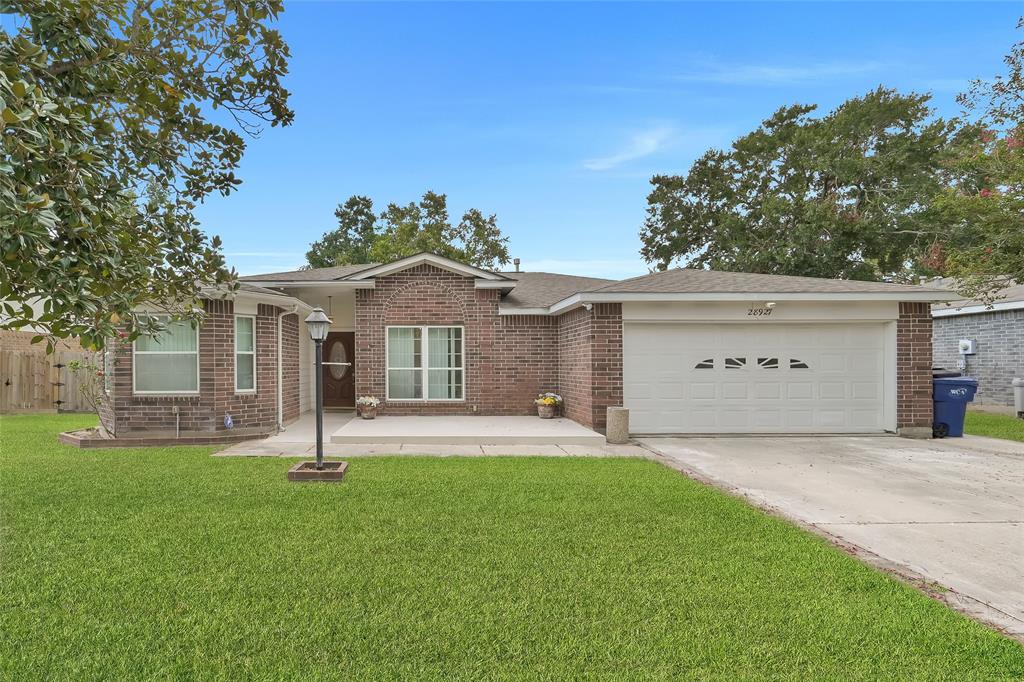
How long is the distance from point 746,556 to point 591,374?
246 inches

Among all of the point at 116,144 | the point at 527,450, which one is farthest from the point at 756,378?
the point at 116,144

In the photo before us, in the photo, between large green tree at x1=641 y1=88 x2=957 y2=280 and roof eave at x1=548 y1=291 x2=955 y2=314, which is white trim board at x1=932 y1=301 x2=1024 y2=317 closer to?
large green tree at x1=641 y1=88 x2=957 y2=280

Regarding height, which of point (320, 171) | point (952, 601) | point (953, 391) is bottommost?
point (952, 601)

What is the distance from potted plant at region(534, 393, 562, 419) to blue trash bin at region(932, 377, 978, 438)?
7.38m

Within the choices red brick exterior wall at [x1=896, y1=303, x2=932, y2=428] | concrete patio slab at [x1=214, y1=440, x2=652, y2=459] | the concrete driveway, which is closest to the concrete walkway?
concrete patio slab at [x1=214, y1=440, x2=652, y2=459]

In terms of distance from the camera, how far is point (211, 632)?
9.97ft

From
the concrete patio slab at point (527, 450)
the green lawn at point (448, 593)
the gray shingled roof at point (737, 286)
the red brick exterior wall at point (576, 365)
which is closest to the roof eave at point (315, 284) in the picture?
the red brick exterior wall at point (576, 365)

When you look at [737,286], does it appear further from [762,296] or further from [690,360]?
[690,360]

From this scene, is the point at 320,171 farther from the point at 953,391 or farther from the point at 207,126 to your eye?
the point at 953,391

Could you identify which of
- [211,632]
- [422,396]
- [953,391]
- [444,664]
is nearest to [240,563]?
[211,632]

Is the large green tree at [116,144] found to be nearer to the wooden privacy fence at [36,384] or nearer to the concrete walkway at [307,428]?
the concrete walkway at [307,428]

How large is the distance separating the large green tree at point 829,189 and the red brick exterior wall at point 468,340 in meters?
14.9

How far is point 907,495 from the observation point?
6.16 m

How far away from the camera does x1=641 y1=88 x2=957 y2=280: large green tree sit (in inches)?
858
